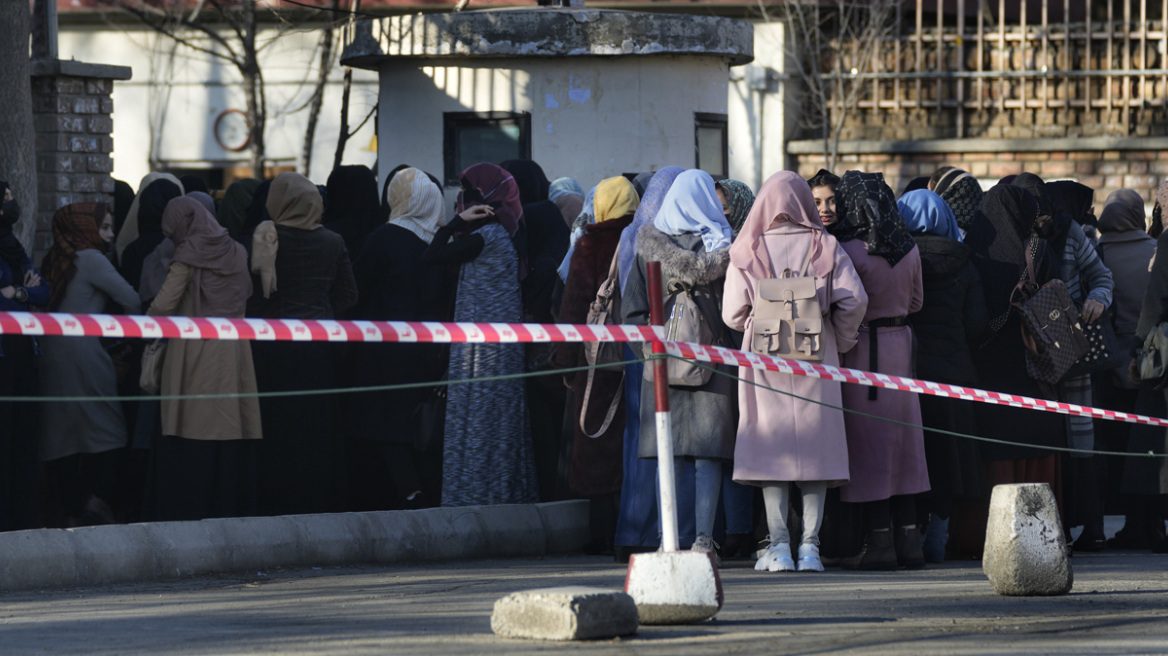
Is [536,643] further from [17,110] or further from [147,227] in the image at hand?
[17,110]

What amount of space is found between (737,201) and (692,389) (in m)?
1.09

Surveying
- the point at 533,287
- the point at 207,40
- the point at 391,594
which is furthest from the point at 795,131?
the point at 391,594

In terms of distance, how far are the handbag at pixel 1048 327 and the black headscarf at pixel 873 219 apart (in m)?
0.80

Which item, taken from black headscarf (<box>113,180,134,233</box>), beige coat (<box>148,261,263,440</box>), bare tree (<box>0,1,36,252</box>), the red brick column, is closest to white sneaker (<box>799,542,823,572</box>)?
beige coat (<box>148,261,263,440</box>)

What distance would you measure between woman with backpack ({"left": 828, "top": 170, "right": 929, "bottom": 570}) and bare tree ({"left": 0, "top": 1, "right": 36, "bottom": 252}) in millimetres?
4565

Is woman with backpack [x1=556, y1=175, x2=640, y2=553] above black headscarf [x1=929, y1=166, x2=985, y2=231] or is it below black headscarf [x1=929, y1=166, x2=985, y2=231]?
below

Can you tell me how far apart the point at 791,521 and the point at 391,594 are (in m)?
2.01

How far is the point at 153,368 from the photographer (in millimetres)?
7988

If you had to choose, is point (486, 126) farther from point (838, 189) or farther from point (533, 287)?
point (838, 189)

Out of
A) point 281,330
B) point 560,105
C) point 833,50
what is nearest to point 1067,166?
point 833,50

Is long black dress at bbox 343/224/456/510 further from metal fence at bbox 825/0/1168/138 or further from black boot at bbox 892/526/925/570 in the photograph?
metal fence at bbox 825/0/1168/138

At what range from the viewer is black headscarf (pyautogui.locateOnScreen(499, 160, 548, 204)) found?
9.62 metres

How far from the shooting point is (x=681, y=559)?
5.61m

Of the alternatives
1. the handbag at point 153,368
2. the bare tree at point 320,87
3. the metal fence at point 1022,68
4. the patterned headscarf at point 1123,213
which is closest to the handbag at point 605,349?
the handbag at point 153,368
